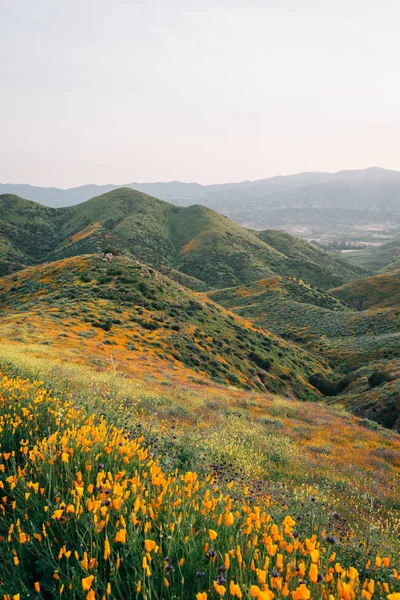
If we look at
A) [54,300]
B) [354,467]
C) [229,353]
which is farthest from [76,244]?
[354,467]

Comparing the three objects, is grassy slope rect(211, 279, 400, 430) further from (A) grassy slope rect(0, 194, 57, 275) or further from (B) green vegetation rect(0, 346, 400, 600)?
(A) grassy slope rect(0, 194, 57, 275)

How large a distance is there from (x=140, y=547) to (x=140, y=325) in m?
29.0

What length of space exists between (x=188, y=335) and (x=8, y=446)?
27.8 metres

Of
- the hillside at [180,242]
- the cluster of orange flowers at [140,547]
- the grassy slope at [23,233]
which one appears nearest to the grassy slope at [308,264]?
the hillside at [180,242]

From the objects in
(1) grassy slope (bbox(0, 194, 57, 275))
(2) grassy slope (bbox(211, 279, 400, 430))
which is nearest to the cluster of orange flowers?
(2) grassy slope (bbox(211, 279, 400, 430))

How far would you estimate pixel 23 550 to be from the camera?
8.50 ft

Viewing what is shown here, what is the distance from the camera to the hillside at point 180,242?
365ft

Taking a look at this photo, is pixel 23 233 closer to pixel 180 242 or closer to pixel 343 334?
pixel 180 242

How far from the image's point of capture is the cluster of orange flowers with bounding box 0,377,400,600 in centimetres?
207

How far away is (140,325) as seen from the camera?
31.0 m

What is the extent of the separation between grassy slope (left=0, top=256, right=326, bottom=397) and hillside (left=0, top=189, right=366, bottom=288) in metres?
55.4

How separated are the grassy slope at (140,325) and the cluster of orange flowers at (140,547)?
17614 millimetres

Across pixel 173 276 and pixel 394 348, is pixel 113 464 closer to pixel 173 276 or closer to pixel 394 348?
pixel 394 348

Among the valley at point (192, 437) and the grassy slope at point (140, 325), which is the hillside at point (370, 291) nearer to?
the valley at point (192, 437)
